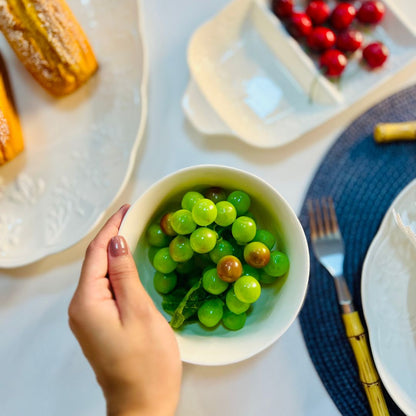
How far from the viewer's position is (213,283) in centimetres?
52

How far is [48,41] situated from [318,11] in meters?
0.46

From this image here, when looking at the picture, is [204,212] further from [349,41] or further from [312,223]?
[349,41]

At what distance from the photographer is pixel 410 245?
23.6 inches

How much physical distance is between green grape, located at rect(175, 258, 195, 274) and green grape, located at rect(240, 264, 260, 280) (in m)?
0.07

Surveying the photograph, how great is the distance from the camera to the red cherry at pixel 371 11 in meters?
0.74

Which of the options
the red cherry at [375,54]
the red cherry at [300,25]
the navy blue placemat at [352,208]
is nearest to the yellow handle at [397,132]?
the navy blue placemat at [352,208]

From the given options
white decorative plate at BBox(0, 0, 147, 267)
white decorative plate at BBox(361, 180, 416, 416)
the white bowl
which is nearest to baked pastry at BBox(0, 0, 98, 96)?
white decorative plate at BBox(0, 0, 147, 267)

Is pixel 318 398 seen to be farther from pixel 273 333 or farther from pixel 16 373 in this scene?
pixel 16 373

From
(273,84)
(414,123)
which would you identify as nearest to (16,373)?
(273,84)

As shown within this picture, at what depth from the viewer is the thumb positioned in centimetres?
48

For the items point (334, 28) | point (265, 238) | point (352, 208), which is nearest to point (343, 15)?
point (334, 28)

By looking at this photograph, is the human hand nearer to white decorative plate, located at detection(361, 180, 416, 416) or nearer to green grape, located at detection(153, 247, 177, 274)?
green grape, located at detection(153, 247, 177, 274)

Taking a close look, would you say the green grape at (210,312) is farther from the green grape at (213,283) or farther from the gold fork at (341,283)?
the gold fork at (341,283)

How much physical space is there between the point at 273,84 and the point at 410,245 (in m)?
0.35
